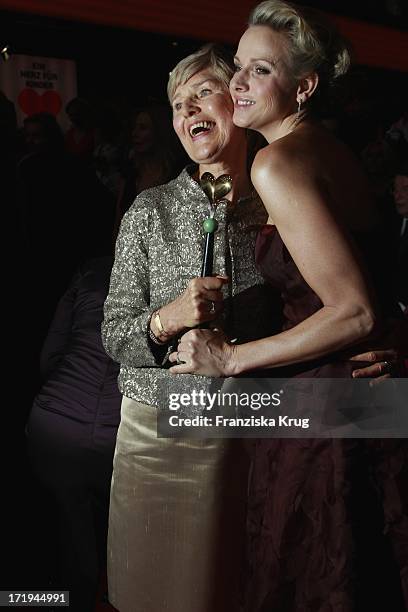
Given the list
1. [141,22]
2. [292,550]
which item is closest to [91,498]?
[292,550]

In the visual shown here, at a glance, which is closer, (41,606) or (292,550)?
(292,550)

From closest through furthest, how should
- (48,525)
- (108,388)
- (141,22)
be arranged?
(108,388) < (48,525) < (141,22)

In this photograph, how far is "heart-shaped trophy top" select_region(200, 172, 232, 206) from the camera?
4.73 feet

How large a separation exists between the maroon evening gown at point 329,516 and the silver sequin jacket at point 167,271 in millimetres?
150

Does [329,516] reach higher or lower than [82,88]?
lower

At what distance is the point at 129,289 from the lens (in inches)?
56.4

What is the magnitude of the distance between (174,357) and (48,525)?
149 cm

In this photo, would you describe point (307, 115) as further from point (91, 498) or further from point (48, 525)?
point (48, 525)

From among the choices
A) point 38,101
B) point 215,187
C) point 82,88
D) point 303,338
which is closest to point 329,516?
point 303,338

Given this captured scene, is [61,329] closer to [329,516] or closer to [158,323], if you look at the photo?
[158,323]

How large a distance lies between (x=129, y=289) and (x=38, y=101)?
166 inches

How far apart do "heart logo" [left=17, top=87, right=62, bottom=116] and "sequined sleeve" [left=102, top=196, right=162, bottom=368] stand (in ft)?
12.7

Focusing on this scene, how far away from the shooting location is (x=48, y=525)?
2533 millimetres

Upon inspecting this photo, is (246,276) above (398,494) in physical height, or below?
above
